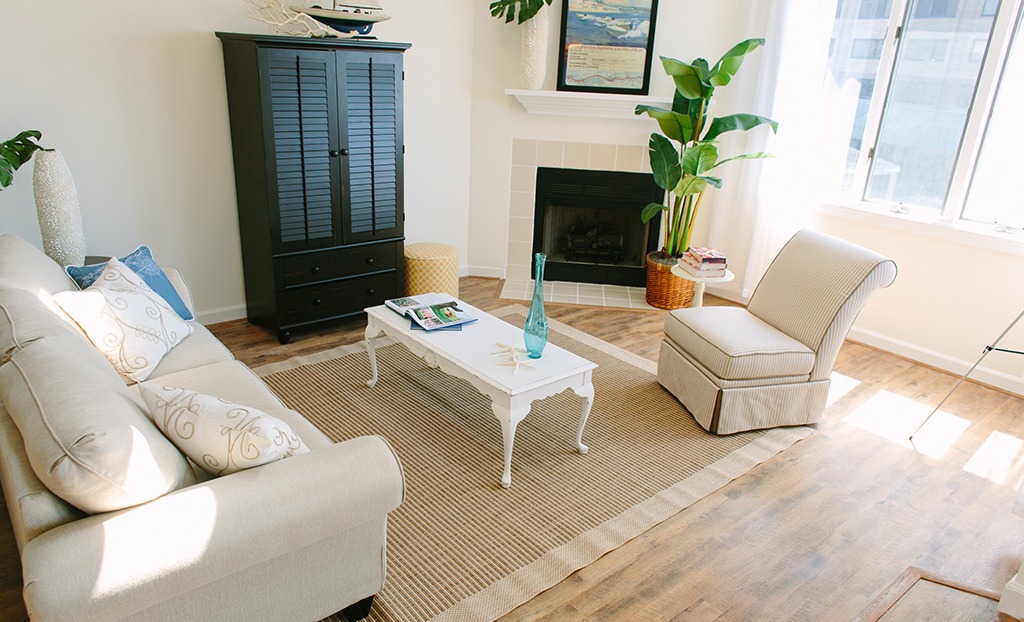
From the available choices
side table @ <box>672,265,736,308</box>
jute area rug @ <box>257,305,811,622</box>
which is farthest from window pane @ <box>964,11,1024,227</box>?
jute area rug @ <box>257,305,811,622</box>

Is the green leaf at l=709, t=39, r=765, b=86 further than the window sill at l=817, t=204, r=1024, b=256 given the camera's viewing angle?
Yes

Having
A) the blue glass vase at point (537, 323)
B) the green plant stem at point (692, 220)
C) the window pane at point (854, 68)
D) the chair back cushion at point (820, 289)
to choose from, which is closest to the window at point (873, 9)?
the window pane at point (854, 68)

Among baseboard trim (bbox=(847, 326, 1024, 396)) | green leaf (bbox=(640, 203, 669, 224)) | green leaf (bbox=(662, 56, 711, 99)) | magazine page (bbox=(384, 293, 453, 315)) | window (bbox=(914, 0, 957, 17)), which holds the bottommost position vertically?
baseboard trim (bbox=(847, 326, 1024, 396))

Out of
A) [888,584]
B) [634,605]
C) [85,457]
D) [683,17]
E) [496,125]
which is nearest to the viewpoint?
[85,457]

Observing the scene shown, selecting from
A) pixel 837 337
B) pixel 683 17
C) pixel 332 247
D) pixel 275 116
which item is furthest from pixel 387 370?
pixel 683 17

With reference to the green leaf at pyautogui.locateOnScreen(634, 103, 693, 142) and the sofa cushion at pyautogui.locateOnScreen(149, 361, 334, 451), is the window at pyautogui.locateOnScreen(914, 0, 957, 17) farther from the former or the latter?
the sofa cushion at pyautogui.locateOnScreen(149, 361, 334, 451)

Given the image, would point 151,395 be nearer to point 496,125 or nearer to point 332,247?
point 332,247

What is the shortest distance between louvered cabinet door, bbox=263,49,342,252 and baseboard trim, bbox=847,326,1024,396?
11.1 ft

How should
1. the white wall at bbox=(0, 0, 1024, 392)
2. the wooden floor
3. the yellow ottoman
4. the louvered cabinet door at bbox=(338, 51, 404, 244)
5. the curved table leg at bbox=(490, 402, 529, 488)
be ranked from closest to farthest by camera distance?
the wooden floor
the curved table leg at bbox=(490, 402, 529, 488)
the white wall at bbox=(0, 0, 1024, 392)
the louvered cabinet door at bbox=(338, 51, 404, 244)
the yellow ottoman

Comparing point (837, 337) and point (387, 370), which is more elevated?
point (837, 337)

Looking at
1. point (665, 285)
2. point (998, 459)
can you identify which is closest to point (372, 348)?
point (665, 285)

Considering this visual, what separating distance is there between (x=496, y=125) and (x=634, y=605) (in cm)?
363

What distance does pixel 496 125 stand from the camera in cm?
495

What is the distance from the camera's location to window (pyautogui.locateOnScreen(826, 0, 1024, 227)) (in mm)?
3715
